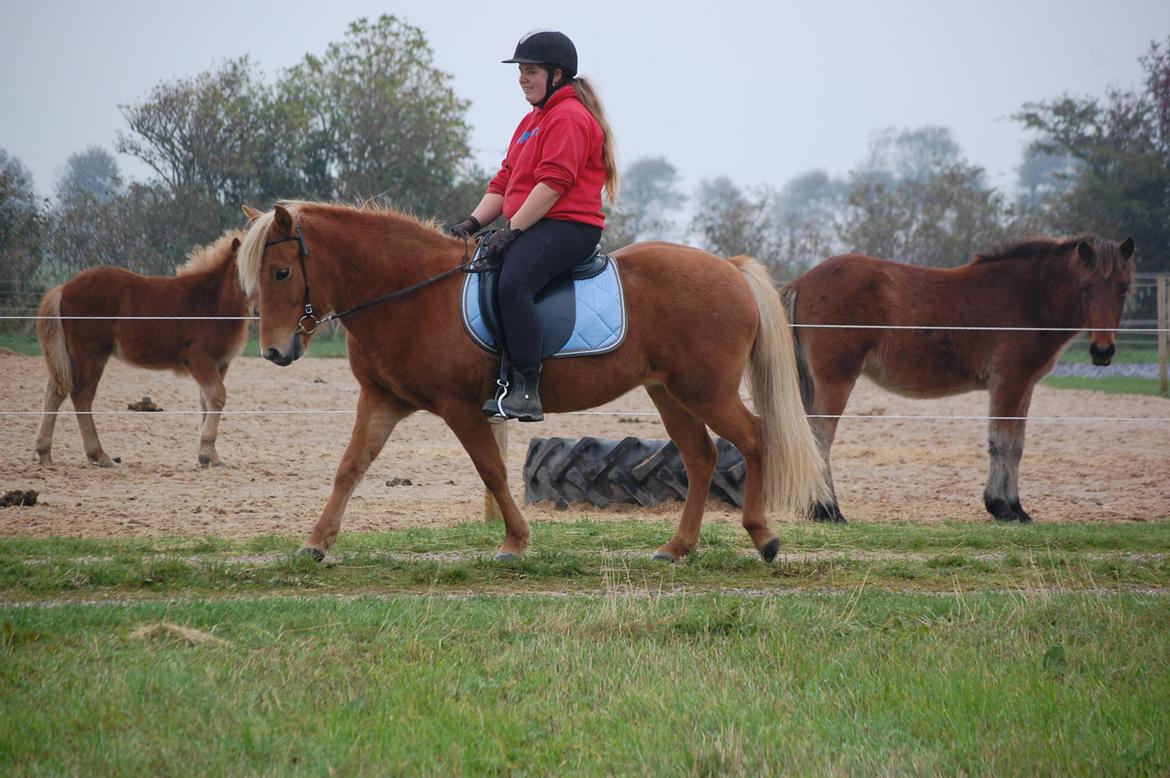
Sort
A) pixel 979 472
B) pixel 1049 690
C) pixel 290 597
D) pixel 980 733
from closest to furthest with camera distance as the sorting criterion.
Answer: pixel 980 733
pixel 1049 690
pixel 290 597
pixel 979 472

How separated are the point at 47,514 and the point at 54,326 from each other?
3286 millimetres

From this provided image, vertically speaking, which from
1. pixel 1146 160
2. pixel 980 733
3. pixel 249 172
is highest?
pixel 1146 160

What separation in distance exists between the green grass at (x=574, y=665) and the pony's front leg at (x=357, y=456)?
0.53ft

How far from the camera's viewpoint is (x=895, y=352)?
957 cm

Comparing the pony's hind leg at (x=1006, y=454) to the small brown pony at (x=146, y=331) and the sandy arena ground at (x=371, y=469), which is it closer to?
the sandy arena ground at (x=371, y=469)

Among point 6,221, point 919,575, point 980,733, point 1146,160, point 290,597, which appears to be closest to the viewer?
point 980,733

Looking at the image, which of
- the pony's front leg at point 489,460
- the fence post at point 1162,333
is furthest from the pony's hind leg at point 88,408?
the fence post at point 1162,333

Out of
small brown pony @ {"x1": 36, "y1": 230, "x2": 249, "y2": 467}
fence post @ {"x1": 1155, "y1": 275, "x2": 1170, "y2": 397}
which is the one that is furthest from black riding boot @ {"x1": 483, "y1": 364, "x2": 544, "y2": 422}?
fence post @ {"x1": 1155, "y1": 275, "x2": 1170, "y2": 397}

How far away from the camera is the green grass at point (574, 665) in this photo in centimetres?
329

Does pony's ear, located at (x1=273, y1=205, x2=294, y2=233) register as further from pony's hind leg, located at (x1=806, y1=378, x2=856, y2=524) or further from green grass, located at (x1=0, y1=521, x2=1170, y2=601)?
pony's hind leg, located at (x1=806, y1=378, x2=856, y2=524)

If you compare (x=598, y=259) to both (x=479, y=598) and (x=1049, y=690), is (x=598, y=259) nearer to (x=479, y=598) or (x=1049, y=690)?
(x=479, y=598)

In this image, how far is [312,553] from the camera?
241 inches

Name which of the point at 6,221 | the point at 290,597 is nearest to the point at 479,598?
the point at 290,597

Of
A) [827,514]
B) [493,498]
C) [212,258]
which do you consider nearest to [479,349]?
[493,498]
